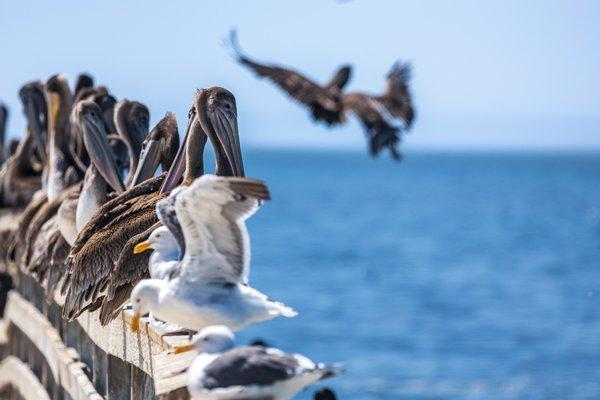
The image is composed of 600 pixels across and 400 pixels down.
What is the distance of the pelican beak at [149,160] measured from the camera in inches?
335

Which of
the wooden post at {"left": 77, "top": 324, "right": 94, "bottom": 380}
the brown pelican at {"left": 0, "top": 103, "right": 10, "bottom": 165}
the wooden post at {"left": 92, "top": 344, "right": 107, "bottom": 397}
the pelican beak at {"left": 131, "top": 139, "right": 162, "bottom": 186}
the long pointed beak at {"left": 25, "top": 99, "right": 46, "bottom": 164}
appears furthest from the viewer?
the brown pelican at {"left": 0, "top": 103, "right": 10, "bottom": 165}

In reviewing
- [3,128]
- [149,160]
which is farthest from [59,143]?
[3,128]

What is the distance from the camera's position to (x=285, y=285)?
3994 centimetres

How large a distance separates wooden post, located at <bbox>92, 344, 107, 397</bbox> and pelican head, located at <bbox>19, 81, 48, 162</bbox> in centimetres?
749

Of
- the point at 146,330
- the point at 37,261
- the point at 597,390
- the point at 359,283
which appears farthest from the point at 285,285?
the point at 146,330

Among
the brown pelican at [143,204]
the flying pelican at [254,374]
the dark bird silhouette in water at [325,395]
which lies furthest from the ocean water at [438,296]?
the flying pelican at [254,374]

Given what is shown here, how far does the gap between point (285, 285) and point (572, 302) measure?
8235 mm

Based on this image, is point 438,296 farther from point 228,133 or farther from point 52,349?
point 228,133

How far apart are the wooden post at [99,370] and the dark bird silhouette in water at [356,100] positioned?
29.5 feet

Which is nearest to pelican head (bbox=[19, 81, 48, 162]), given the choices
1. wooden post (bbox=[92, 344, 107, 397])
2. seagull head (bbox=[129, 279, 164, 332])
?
wooden post (bbox=[92, 344, 107, 397])

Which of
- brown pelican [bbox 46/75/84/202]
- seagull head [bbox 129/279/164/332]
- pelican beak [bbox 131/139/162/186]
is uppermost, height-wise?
brown pelican [bbox 46/75/84/202]

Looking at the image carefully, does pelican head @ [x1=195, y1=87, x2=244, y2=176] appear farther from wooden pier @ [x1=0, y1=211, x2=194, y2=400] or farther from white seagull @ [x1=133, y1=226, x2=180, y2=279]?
white seagull @ [x1=133, y1=226, x2=180, y2=279]

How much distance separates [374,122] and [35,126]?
13.2 ft

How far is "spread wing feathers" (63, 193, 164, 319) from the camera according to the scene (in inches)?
288
